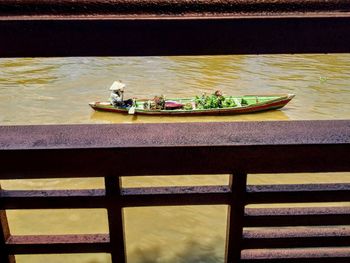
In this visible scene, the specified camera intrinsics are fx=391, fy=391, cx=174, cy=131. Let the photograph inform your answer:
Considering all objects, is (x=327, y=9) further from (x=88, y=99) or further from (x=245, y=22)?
(x=88, y=99)

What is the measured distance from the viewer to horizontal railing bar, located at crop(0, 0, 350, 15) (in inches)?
38.6

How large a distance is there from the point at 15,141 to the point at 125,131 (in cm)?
33

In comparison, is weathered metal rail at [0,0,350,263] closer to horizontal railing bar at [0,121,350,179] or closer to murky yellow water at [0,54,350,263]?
horizontal railing bar at [0,121,350,179]

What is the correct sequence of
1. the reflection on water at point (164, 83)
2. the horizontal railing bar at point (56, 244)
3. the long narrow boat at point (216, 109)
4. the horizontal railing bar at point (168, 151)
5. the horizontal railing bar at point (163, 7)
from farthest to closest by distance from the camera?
1. the reflection on water at point (164, 83)
2. the long narrow boat at point (216, 109)
3. the horizontal railing bar at point (56, 244)
4. the horizontal railing bar at point (168, 151)
5. the horizontal railing bar at point (163, 7)

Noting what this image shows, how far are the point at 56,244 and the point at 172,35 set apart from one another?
91cm

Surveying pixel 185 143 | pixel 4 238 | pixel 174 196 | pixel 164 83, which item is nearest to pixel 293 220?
pixel 174 196

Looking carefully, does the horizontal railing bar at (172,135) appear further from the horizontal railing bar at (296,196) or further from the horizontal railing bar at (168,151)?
the horizontal railing bar at (296,196)

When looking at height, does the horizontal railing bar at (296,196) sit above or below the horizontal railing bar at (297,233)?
above

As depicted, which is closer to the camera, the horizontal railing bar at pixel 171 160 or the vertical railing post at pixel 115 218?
the horizontal railing bar at pixel 171 160

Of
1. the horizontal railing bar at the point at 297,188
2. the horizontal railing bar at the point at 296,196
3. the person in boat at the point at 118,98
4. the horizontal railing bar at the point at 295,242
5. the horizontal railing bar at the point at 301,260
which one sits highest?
the horizontal railing bar at the point at 297,188

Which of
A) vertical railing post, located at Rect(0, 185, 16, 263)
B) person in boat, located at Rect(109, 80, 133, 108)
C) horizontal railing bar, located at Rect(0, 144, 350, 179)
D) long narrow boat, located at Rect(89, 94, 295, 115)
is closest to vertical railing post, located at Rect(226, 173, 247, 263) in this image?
horizontal railing bar, located at Rect(0, 144, 350, 179)

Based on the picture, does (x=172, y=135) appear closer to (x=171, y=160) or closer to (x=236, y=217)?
(x=171, y=160)

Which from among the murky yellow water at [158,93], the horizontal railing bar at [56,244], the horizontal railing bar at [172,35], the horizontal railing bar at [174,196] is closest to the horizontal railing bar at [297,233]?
the horizontal railing bar at [174,196]

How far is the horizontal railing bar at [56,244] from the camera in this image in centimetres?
145
